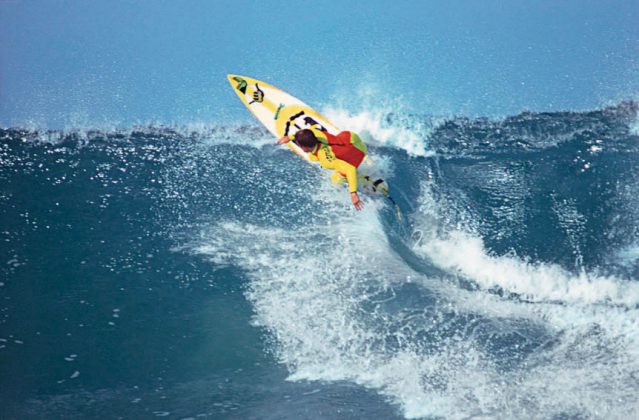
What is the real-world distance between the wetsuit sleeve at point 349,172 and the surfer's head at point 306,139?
289mm

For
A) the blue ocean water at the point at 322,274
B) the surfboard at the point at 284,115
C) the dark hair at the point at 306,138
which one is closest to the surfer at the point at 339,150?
the dark hair at the point at 306,138

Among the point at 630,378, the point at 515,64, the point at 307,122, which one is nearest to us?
the point at 630,378

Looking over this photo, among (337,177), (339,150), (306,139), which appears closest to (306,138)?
(306,139)

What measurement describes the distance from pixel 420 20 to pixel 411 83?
74 centimetres

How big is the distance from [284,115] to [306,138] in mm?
515

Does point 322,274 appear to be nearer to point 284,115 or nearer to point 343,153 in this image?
point 343,153

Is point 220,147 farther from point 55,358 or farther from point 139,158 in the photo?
point 55,358

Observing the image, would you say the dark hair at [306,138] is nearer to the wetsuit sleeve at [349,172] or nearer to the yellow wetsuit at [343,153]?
the yellow wetsuit at [343,153]

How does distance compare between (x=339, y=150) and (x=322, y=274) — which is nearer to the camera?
(x=339, y=150)

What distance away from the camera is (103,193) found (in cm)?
621

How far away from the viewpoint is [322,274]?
19.2 feet

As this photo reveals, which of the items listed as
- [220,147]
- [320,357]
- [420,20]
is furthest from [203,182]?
[420,20]

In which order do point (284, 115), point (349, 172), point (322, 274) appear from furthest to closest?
1. point (284, 115)
2. point (322, 274)
3. point (349, 172)

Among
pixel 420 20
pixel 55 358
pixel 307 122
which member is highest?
pixel 420 20
